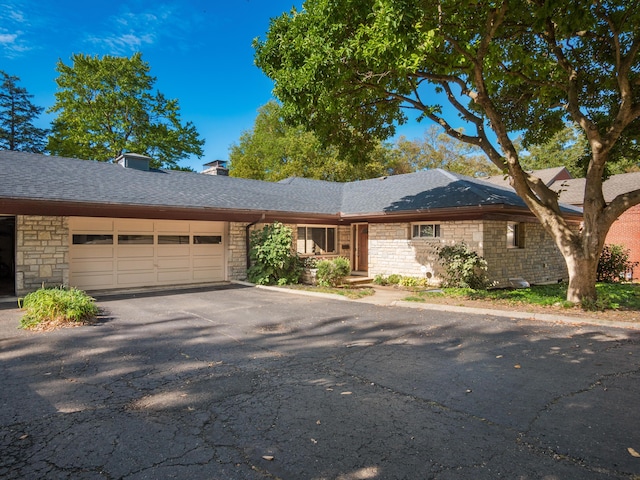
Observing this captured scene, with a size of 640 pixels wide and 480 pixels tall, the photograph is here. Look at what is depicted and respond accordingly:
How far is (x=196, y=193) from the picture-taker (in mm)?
14219

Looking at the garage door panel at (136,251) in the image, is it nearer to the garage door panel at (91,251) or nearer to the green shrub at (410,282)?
the garage door panel at (91,251)

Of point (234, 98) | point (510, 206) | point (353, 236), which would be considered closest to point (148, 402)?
point (510, 206)

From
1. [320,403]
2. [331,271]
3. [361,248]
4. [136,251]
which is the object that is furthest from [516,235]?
[136,251]

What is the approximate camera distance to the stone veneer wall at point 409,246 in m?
13.2

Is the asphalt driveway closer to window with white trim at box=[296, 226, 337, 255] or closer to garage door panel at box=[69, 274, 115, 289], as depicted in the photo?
garage door panel at box=[69, 274, 115, 289]

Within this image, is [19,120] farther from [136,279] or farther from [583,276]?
[583,276]

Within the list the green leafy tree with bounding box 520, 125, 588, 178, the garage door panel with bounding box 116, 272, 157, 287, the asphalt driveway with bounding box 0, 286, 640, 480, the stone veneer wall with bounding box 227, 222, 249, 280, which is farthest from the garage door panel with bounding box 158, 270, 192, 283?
the green leafy tree with bounding box 520, 125, 588, 178

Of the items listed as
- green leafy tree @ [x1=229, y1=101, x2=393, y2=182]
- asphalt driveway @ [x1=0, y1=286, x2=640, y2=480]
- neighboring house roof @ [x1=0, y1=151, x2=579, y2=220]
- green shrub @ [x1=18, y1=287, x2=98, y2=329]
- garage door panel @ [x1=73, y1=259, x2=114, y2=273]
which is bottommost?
asphalt driveway @ [x1=0, y1=286, x2=640, y2=480]

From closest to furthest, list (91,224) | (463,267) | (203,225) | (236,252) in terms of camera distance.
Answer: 1. (91,224)
2. (463,267)
3. (203,225)
4. (236,252)

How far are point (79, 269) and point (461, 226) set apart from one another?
1213 cm

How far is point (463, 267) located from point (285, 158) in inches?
1164

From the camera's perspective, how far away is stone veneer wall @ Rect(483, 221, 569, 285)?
13.1 m

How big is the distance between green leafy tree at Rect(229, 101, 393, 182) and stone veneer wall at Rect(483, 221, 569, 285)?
13.3 metres

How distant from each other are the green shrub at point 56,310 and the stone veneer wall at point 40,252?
282cm
